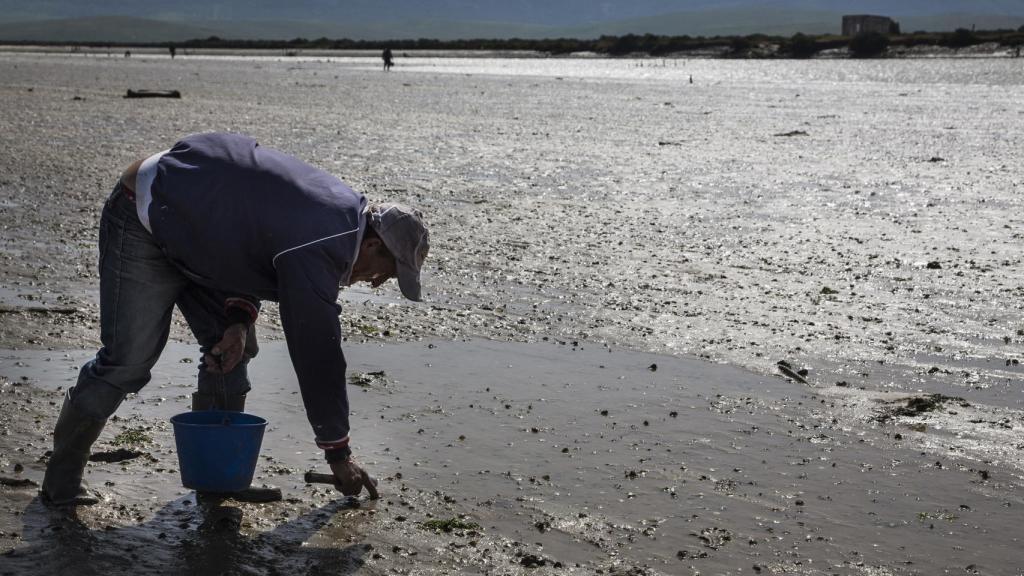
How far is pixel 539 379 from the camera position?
21.2 feet

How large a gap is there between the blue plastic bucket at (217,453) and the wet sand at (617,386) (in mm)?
130

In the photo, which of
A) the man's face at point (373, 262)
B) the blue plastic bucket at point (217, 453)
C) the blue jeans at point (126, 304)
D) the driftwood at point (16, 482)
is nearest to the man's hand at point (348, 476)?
the blue plastic bucket at point (217, 453)

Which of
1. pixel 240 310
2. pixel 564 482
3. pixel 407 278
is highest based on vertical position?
pixel 407 278

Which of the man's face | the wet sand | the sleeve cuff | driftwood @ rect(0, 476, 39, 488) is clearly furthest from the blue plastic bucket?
→ the man's face

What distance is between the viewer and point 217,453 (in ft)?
14.6

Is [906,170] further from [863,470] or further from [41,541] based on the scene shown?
[41,541]

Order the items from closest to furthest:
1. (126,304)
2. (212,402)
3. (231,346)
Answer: (126,304), (231,346), (212,402)

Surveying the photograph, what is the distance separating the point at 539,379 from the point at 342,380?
2.46 metres

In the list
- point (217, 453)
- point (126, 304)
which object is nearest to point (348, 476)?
point (217, 453)

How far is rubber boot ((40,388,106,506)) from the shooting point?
438 centimetres

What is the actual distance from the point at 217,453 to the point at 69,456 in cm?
52

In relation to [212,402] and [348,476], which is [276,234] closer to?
[348,476]

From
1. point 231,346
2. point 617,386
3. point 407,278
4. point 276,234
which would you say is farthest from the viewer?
point 617,386

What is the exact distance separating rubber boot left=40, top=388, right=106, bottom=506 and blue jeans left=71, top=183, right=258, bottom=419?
53 mm
